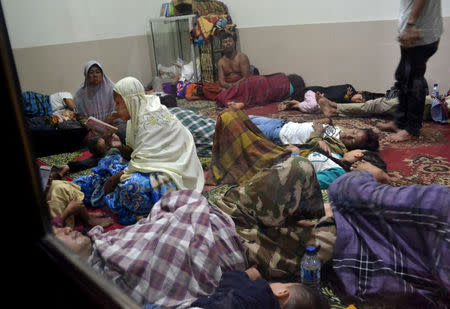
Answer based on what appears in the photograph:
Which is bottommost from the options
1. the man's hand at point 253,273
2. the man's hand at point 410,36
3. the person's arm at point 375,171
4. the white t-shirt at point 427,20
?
the man's hand at point 253,273

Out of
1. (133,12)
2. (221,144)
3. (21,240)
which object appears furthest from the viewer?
(133,12)

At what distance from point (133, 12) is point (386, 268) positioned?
2634mm

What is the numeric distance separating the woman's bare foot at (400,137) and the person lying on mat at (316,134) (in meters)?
0.20

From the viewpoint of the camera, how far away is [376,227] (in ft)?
3.52

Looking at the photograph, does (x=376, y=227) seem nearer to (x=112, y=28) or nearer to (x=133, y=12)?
(x=112, y=28)

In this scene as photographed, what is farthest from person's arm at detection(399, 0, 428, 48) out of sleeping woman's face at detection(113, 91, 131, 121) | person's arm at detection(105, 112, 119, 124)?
person's arm at detection(105, 112, 119, 124)

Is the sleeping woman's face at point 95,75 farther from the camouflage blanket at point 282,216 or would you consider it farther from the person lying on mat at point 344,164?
the camouflage blanket at point 282,216

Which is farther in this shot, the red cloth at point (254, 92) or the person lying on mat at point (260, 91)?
the red cloth at point (254, 92)

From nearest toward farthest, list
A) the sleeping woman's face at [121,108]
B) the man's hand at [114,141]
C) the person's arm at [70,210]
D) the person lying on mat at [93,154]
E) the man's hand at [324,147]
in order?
the person's arm at [70,210] < the man's hand at [324,147] < the sleeping woman's face at [121,108] < the man's hand at [114,141] < the person lying on mat at [93,154]

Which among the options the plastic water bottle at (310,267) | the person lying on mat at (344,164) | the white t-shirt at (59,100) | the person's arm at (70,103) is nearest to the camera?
the plastic water bottle at (310,267)

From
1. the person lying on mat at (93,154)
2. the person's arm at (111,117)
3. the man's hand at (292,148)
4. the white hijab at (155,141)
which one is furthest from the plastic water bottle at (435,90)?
the person lying on mat at (93,154)

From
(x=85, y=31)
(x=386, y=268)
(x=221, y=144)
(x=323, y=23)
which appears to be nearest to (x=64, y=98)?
(x=85, y=31)

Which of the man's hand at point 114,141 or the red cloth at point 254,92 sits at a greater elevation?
the red cloth at point 254,92

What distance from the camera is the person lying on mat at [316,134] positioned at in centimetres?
184
